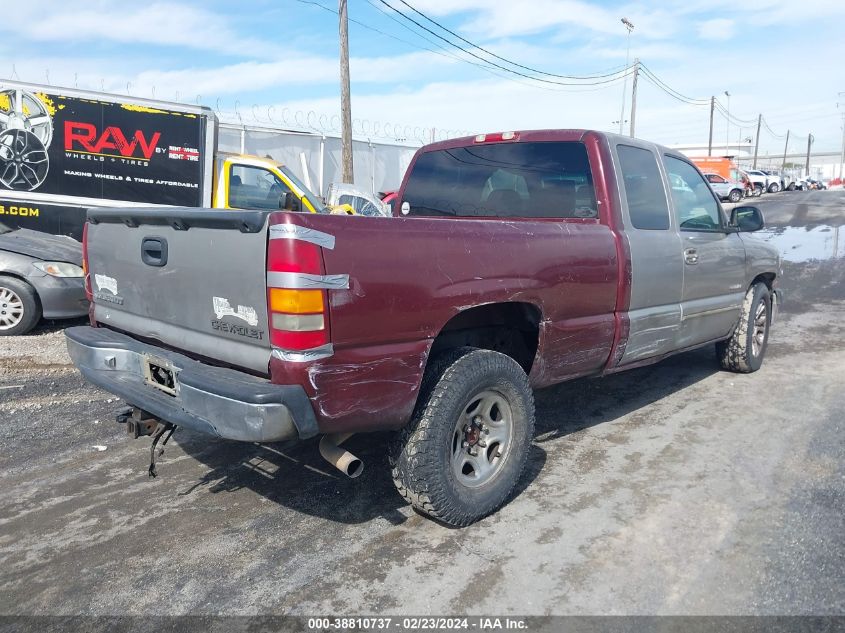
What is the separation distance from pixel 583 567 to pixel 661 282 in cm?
212

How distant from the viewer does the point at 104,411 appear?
496cm

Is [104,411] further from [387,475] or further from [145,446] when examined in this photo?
[387,475]

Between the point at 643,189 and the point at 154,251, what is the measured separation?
303 cm

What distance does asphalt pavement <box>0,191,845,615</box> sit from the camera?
2695 millimetres

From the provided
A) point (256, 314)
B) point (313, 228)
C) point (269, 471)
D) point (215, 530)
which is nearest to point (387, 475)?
point (269, 471)

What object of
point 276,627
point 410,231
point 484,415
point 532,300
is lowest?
point 276,627

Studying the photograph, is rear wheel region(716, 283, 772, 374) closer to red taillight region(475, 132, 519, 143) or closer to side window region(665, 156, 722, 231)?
side window region(665, 156, 722, 231)

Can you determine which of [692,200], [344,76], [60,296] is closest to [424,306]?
[692,200]

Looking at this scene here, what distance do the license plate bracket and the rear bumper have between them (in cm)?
2

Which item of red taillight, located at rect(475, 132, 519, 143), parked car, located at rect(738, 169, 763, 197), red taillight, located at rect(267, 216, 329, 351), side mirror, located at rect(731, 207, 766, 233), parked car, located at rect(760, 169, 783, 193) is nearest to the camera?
red taillight, located at rect(267, 216, 329, 351)

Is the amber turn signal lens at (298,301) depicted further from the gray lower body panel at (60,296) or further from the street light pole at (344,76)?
the street light pole at (344,76)

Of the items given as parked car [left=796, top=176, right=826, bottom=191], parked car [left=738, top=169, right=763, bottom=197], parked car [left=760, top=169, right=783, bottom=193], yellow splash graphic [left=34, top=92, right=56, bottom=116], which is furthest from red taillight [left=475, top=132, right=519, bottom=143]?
parked car [left=796, top=176, right=826, bottom=191]

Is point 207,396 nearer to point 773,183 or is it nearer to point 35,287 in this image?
point 35,287

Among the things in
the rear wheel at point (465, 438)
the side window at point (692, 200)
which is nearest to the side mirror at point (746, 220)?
the side window at point (692, 200)
